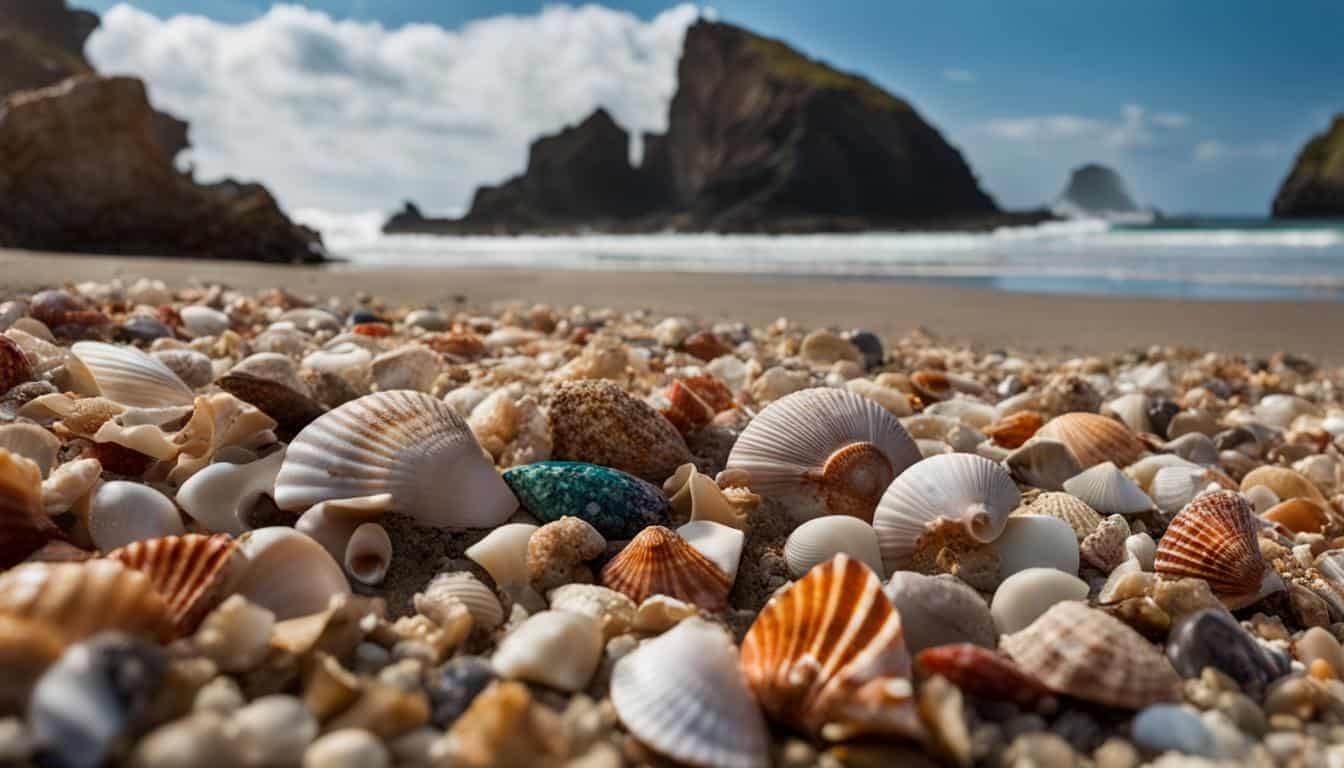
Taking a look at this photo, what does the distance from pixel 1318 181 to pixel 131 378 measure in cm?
7761

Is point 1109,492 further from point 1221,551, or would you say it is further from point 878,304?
point 878,304

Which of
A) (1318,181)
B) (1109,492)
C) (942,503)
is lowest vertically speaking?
(1109,492)

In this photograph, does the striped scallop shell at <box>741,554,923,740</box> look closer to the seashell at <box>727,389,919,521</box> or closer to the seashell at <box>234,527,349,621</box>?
the seashell at <box>727,389,919,521</box>

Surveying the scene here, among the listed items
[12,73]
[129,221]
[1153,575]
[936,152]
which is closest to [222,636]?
[1153,575]

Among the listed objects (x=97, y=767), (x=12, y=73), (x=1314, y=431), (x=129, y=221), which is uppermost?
(x=12, y=73)

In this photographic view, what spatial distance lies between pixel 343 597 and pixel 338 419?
583mm

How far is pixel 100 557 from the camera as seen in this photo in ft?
5.11

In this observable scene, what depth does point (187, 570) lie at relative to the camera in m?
1.39

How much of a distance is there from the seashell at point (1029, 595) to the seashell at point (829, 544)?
279 mm

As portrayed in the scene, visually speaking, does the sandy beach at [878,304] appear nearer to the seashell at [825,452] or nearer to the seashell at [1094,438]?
the seashell at [1094,438]

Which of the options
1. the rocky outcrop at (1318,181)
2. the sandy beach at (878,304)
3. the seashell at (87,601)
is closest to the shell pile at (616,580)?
the seashell at (87,601)

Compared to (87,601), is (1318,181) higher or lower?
higher

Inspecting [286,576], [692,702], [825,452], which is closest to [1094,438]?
[825,452]

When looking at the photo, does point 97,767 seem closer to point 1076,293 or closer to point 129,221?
point 1076,293
